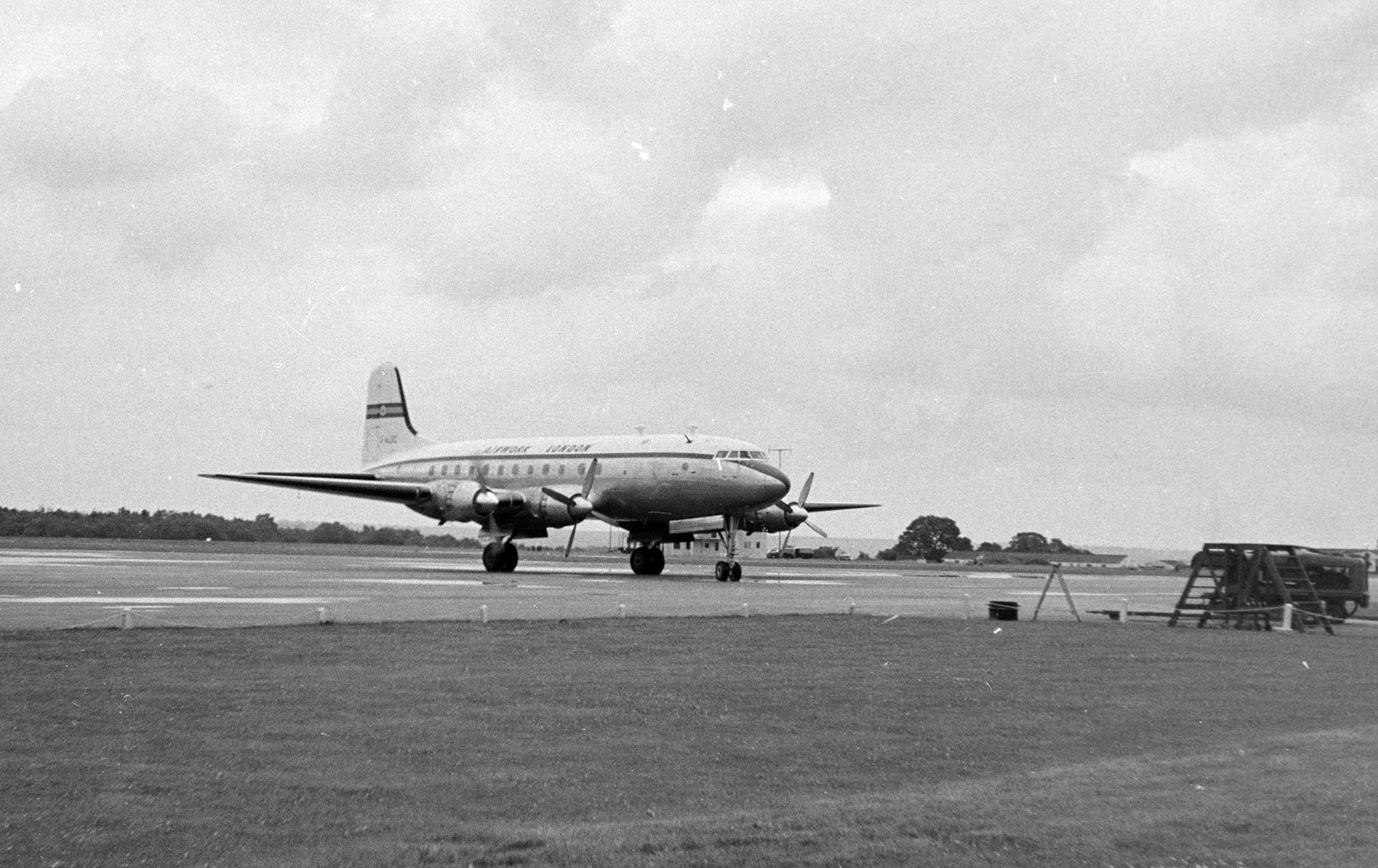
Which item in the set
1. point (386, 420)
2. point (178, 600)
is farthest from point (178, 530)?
point (178, 600)

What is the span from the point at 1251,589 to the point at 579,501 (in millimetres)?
26465

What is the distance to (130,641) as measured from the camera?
1680 cm

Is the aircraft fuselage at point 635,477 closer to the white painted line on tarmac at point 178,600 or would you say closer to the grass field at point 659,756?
the white painted line on tarmac at point 178,600

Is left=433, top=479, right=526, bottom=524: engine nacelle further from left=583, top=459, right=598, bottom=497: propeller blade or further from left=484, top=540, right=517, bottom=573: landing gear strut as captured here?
left=583, top=459, right=598, bottom=497: propeller blade

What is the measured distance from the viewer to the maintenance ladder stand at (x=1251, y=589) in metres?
25.8

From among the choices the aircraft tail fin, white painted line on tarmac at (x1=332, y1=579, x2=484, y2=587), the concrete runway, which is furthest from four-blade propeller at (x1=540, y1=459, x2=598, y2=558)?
the aircraft tail fin

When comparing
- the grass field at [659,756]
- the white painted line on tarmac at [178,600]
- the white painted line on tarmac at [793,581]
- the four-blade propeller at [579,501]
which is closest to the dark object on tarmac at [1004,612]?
the grass field at [659,756]

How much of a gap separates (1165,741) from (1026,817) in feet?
13.3

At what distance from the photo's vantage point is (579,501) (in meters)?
47.4

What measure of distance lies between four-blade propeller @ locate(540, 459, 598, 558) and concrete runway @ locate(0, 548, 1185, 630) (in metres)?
2.29

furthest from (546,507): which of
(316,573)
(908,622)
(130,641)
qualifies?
(130,641)

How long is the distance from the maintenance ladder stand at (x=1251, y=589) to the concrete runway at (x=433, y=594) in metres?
1.63

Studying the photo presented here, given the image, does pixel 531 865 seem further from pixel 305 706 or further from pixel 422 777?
pixel 305 706

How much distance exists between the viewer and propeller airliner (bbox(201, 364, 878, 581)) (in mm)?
45469
